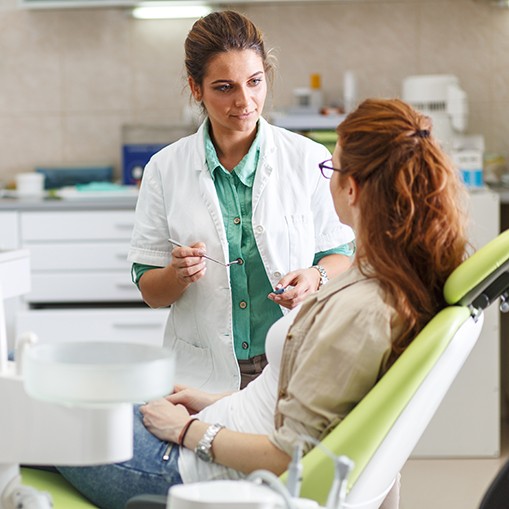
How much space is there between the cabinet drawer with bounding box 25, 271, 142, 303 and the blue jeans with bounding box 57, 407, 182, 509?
208 cm

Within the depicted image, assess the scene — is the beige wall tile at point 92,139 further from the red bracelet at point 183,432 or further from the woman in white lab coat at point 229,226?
the red bracelet at point 183,432

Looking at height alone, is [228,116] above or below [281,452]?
above

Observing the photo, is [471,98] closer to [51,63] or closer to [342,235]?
[51,63]

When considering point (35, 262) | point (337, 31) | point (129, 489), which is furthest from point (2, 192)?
point (129, 489)

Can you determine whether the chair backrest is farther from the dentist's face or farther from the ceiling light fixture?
the ceiling light fixture

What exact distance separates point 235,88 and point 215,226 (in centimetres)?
29

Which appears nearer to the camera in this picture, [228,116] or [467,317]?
[467,317]

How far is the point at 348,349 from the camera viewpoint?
4.75 ft

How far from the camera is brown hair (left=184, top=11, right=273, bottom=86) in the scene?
2008mm

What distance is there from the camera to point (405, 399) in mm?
1394

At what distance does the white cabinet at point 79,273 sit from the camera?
3633mm

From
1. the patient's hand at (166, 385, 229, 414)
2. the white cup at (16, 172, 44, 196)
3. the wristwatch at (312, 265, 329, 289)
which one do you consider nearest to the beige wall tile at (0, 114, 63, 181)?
the white cup at (16, 172, 44, 196)

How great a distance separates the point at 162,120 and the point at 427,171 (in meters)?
2.80

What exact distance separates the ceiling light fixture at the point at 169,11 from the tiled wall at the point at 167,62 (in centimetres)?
4
